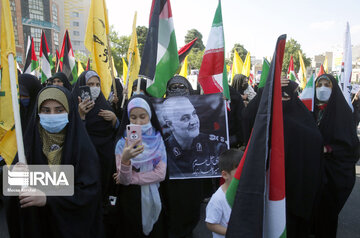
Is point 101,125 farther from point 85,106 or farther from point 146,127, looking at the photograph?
point 146,127

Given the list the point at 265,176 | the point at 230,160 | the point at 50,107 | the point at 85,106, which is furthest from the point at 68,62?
the point at 265,176

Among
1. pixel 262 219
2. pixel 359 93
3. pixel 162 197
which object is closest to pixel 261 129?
pixel 262 219

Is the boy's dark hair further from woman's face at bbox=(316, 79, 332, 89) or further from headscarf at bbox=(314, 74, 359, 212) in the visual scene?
woman's face at bbox=(316, 79, 332, 89)

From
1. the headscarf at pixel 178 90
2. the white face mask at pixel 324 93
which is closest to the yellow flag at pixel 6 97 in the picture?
the headscarf at pixel 178 90

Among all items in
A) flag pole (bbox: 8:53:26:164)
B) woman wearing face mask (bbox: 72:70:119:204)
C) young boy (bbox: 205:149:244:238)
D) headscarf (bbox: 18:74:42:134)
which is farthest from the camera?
woman wearing face mask (bbox: 72:70:119:204)

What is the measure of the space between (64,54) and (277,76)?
20.3 ft

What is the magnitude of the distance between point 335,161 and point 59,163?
2.79 metres

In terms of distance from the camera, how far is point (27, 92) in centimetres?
335

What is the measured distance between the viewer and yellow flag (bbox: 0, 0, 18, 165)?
197cm

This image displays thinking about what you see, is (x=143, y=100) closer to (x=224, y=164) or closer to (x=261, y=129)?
(x=224, y=164)

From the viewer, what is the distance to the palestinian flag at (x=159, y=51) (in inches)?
120

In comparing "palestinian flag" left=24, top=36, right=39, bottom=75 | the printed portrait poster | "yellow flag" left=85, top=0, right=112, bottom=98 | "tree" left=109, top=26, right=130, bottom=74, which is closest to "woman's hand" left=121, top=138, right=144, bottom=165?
the printed portrait poster

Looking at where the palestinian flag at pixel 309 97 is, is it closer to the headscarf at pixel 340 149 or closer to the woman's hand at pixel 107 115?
the headscarf at pixel 340 149

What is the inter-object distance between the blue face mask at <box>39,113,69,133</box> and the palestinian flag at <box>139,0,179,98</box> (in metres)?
1.13
